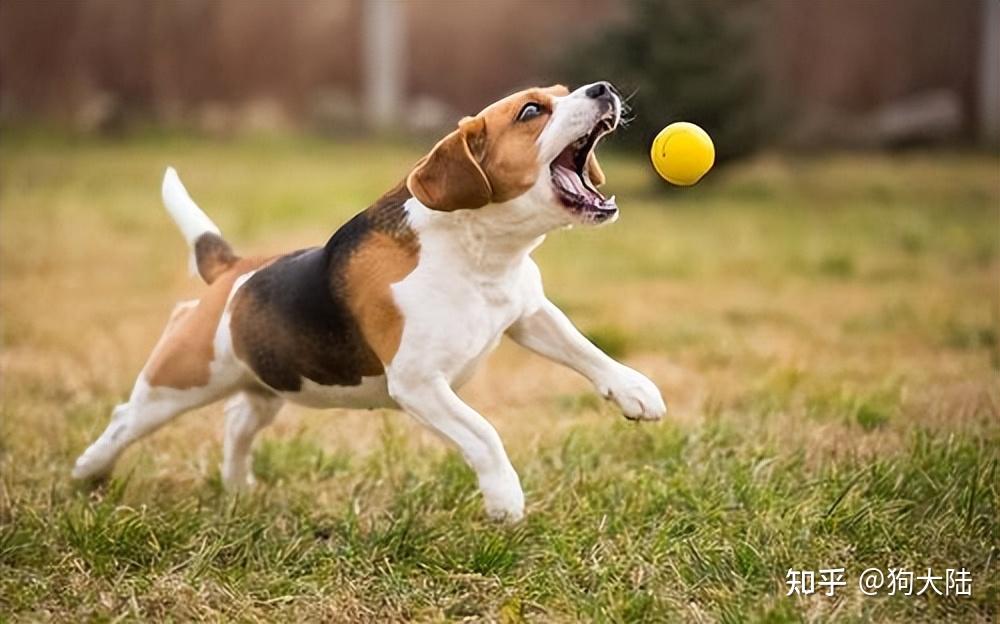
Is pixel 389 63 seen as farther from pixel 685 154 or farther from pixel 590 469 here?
pixel 685 154

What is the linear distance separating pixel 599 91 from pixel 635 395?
810 millimetres

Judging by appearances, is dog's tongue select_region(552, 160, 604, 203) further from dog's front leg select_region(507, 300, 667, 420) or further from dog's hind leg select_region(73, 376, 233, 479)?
dog's hind leg select_region(73, 376, 233, 479)

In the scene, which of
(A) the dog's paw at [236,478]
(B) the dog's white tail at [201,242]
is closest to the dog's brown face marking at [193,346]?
(B) the dog's white tail at [201,242]

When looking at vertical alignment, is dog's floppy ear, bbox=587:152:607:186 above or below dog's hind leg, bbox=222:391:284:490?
above

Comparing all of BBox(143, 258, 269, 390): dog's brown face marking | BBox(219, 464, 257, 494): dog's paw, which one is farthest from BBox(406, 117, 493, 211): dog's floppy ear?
BBox(219, 464, 257, 494): dog's paw

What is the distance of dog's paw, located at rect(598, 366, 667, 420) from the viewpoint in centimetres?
365

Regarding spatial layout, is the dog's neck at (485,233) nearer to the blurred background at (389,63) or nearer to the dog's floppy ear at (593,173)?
the dog's floppy ear at (593,173)

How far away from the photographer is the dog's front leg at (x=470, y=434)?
352 cm

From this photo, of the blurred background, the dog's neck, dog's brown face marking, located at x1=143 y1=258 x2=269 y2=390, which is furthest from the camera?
the blurred background

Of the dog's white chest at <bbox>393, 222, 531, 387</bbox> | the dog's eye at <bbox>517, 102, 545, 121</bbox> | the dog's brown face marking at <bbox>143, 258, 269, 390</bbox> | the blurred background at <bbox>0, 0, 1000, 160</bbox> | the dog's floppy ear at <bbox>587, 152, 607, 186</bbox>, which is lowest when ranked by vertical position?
the blurred background at <bbox>0, 0, 1000, 160</bbox>

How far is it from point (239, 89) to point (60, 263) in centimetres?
713

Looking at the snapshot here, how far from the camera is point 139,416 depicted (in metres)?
4.10

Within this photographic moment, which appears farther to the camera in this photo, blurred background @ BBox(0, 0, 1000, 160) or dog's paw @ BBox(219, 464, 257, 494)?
blurred background @ BBox(0, 0, 1000, 160)

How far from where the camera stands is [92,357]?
6.36m
